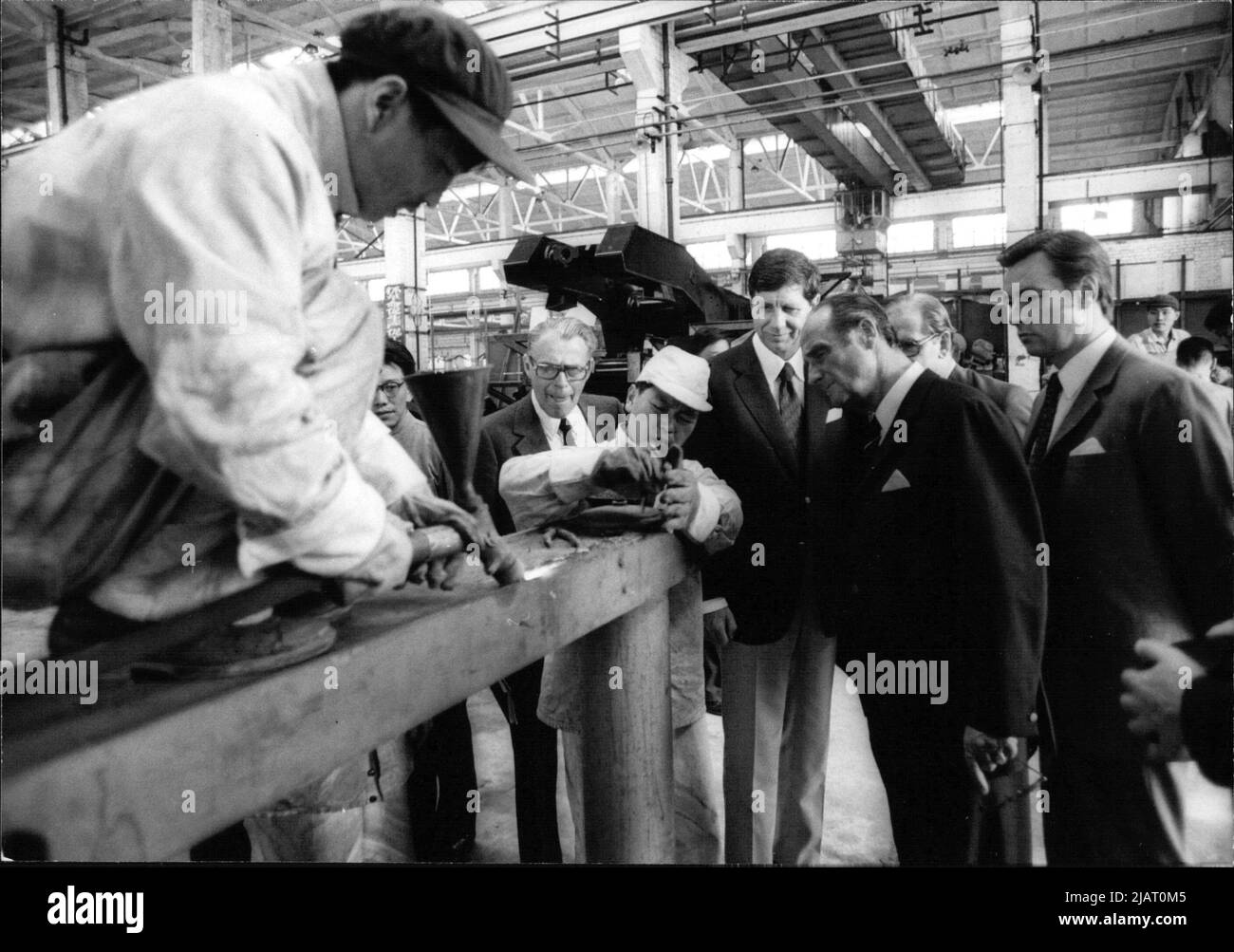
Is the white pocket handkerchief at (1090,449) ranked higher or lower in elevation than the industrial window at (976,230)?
lower

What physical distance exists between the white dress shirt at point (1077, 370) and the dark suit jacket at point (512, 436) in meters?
0.98

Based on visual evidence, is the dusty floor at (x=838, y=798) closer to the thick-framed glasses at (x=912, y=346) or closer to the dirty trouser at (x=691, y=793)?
the dirty trouser at (x=691, y=793)

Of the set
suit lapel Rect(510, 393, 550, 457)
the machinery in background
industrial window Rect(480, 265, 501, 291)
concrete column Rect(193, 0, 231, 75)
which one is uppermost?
concrete column Rect(193, 0, 231, 75)

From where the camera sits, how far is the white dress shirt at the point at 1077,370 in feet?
5.29

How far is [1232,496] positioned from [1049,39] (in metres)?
1.25

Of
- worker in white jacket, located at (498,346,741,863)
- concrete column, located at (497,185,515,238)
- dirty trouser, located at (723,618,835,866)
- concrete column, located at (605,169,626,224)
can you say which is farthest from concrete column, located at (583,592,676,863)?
concrete column, located at (497,185,515,238)

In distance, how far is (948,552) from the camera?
66.2 inches

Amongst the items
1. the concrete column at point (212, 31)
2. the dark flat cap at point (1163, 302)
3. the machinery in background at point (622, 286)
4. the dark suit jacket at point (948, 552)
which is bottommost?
the dark suit jacket at point (948, 552)

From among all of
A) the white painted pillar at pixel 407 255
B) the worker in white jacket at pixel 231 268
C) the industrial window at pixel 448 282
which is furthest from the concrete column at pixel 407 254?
the worker in white jacket at pixel 231 268

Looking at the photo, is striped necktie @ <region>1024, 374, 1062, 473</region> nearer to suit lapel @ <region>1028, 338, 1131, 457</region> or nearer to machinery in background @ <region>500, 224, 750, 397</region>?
suit lapel @ <region>1028, 338, 1131, 457</region>

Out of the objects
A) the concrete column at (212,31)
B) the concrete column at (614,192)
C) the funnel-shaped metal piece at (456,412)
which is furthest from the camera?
the concrete column at (614,192)

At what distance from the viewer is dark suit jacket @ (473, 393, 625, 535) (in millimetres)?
1948

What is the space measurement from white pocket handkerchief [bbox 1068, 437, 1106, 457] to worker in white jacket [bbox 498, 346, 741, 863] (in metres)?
0.71

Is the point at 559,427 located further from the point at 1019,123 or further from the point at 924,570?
the point at 1019,123
